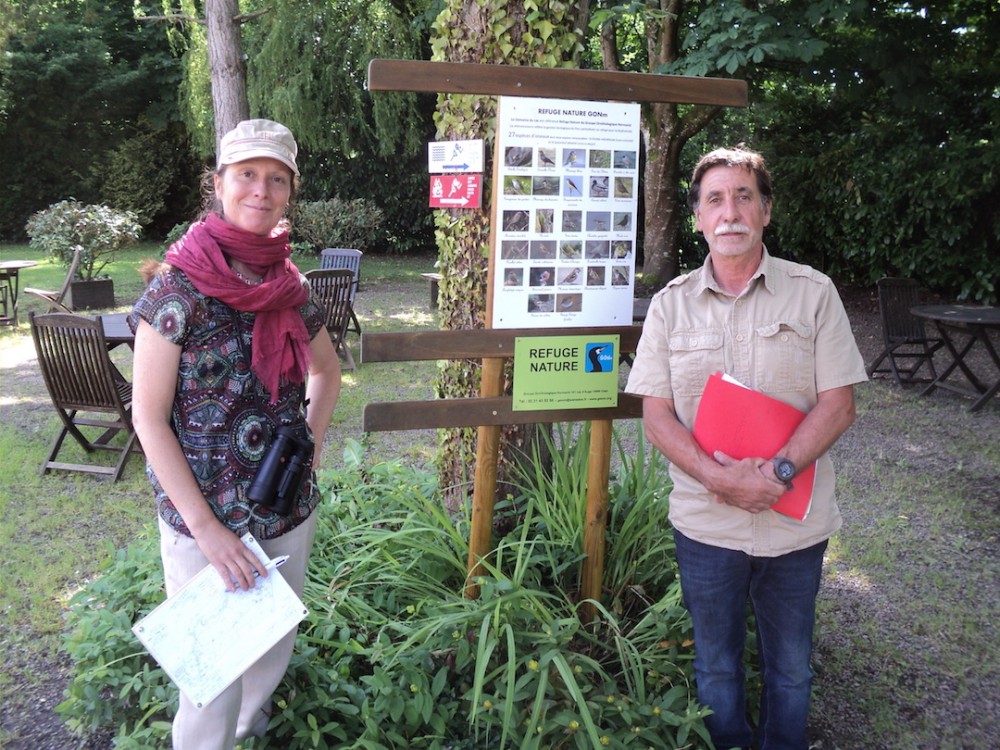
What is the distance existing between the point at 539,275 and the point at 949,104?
10780 millimetres

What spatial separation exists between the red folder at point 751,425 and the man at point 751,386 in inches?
1.3

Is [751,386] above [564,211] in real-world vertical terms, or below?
below

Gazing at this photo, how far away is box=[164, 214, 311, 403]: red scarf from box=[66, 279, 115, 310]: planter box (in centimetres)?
1132

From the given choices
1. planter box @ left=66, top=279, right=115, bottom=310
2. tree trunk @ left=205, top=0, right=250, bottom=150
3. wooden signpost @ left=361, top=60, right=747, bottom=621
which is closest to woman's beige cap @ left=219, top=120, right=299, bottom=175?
wooden signpost @ left=361, top=60, right=747, bottom=621

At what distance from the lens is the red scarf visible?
2031mm

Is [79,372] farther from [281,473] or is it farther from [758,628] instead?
[758,628]

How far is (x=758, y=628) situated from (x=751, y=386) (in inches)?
30.4

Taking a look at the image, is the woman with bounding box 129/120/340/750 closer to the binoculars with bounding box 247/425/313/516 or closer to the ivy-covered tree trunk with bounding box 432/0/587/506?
the binoculars with bounding box 247/425/313/516

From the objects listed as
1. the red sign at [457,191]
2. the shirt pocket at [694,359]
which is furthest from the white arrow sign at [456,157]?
the shirt pocket at [694,359]

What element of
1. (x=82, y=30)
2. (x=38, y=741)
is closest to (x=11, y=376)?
(x=38, y=741)

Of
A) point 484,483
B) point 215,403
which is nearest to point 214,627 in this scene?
point 215,403

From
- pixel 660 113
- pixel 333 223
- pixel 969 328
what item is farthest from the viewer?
pixel 333 223

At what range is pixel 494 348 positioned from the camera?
2.69 m

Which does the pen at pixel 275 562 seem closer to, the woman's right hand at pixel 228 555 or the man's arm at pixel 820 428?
the woman's right hand at pixel 228 555
